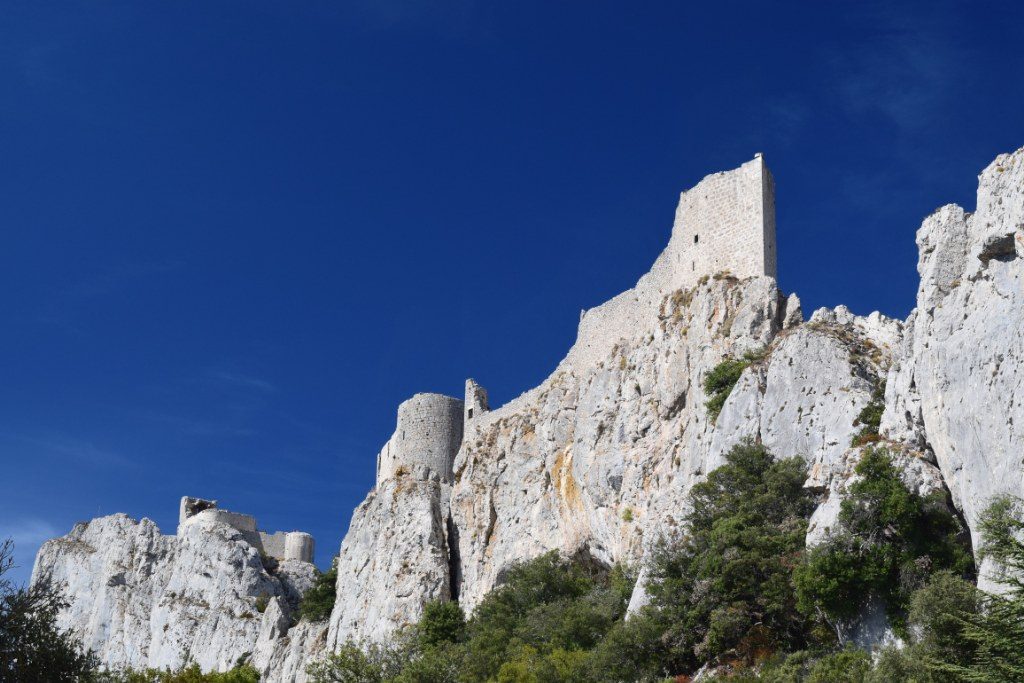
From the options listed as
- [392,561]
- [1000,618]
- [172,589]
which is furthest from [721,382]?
[172,589]

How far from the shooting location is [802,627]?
31.3 metres

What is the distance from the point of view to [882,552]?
28.5 metres

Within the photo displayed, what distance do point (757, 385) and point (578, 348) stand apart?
1535 centimetres

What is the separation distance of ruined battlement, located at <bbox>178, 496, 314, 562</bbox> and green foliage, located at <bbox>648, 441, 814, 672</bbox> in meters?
44.1

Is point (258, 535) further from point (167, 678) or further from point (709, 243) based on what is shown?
point (709, 243)

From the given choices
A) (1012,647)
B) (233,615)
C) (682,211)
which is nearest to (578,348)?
(682,211)

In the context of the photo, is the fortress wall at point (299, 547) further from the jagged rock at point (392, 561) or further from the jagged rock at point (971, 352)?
the jagged rock at point (971, 352)

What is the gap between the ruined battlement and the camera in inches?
2923

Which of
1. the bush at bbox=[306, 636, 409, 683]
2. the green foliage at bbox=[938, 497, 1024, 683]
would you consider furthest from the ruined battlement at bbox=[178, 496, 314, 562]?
the green foliage at bbox=[938, 497, 1024, 683]

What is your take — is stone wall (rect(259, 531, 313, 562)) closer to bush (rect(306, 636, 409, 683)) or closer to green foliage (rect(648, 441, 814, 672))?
bush (rect(306, 636, 409, 683))

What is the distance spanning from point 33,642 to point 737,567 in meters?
17.8

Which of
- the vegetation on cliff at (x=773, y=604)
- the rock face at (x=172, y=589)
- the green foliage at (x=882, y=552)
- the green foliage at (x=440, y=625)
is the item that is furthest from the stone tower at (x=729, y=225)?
the rock face at (x=172, y=589)

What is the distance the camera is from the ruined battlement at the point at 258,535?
7425 centimetres

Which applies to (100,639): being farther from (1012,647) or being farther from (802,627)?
(1012,647)
